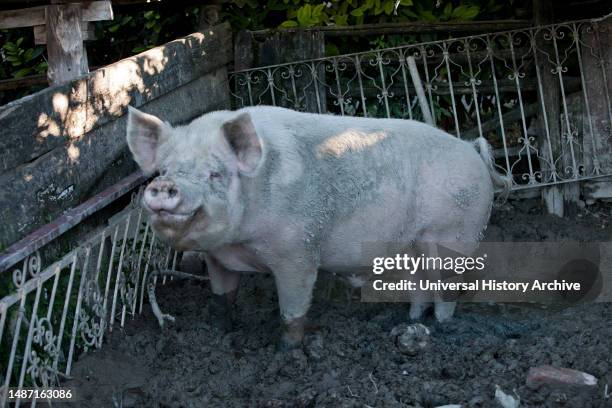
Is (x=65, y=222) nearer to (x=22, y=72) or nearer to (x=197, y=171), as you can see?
(x=197, y=171)

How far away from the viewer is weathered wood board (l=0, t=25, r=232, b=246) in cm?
492

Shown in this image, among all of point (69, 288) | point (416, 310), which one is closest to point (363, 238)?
point (416, 310)

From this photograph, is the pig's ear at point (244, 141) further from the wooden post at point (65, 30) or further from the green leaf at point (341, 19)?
the green leaf at point (341, 19)

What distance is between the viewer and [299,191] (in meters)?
5.21

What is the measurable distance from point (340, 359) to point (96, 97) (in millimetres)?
2151

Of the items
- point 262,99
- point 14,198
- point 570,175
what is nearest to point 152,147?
point 14,198

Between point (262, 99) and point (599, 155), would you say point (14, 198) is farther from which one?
point (599, 155)

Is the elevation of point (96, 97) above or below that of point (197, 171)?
above

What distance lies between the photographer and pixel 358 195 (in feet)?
18.1

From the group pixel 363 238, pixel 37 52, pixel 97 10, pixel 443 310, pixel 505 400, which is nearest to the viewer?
pixel 505 400

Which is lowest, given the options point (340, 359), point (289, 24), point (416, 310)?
point (416, 310)

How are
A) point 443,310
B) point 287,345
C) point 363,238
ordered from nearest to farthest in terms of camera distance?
point 287,345, point 363,238, point 443,310

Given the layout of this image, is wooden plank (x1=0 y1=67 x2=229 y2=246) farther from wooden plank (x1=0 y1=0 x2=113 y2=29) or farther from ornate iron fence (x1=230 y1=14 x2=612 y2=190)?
ornate iron fence (x1=230 y1=14 x2=612 y2=190)

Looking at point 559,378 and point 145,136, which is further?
point 145,136
